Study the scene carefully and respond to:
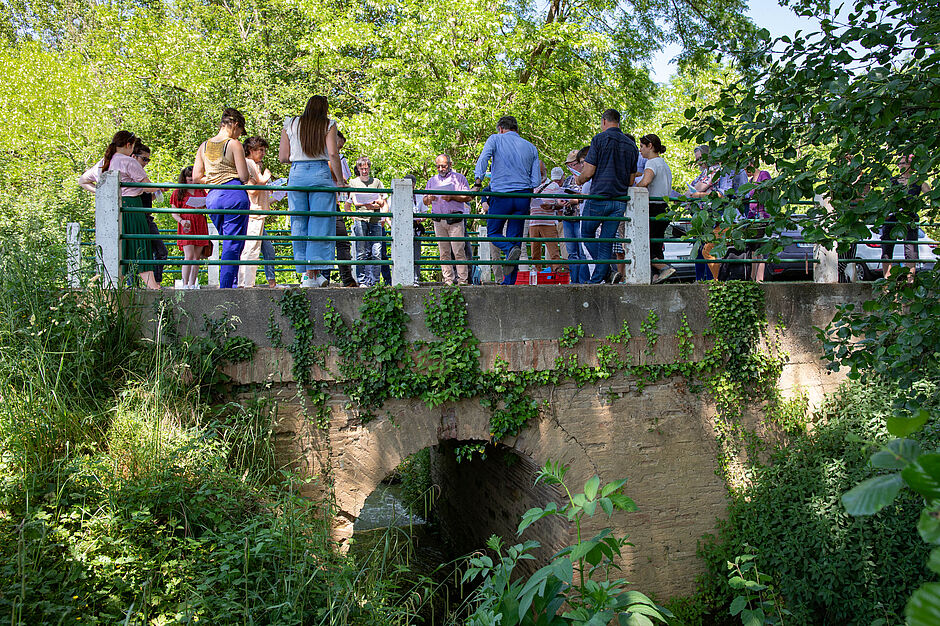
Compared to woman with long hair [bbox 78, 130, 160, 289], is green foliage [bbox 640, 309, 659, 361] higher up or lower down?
lower down

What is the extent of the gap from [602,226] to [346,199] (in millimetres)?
3287

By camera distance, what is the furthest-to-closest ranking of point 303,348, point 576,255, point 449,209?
point 449,209, point 576,255, point 303,348

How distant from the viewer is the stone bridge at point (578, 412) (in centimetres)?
570

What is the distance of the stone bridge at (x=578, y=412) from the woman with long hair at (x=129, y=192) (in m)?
0.77

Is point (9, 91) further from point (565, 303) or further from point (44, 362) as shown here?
point (565, 303)

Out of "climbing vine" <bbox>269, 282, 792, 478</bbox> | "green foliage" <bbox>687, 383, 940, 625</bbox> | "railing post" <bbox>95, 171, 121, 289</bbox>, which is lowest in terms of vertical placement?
"green foliage" <bbox>687, 383, 940, 625</bbox>

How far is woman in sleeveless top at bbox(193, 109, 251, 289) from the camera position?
6207 mm

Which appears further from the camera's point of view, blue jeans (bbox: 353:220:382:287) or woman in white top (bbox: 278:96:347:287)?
blue jeans (bbox: 353:220:382:287)

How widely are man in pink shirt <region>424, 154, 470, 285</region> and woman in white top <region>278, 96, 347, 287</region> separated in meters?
1.90

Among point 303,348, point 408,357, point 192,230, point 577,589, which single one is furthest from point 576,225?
point 577,589

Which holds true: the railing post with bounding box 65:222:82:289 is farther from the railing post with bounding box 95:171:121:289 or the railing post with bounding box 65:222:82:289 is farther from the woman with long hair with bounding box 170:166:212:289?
the woman with long hair with bounding box 170:166:212:289

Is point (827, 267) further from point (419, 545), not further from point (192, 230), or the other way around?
point (419, 545)

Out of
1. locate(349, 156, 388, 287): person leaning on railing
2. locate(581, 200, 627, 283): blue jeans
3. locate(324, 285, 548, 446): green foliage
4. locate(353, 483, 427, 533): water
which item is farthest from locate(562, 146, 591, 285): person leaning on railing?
locate(353, 483, 427, 533): water

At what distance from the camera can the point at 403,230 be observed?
595cm
